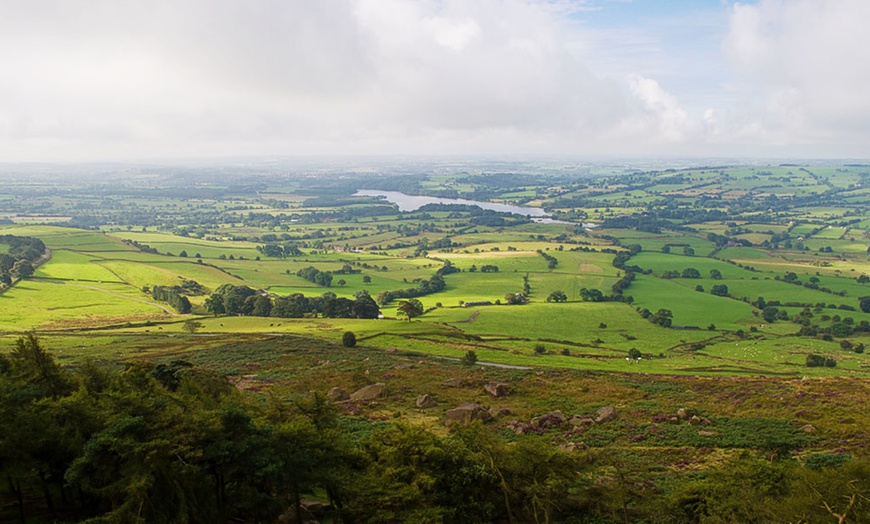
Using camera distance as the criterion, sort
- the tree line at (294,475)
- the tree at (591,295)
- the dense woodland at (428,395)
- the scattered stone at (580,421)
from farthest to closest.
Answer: the tree at (591,295), the scattered stone at (580,421), the dense woodland at (428,395), the tree line at (294,475)

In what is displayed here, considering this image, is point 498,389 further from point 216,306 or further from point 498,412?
Answer: point 216,306

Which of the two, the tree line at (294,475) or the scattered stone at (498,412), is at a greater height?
the tree line at (294,475)

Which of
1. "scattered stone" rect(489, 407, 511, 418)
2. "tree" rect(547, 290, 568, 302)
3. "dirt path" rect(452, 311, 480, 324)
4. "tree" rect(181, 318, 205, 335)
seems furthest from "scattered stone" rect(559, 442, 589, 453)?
"tree" rect(547, 290, 568, 302)

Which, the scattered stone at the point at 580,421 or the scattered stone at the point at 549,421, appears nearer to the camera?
the scattered stone at the point at 549,421

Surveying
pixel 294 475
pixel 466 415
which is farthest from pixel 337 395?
pixel 294 475

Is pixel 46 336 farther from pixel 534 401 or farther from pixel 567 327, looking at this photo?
pixel 567 327

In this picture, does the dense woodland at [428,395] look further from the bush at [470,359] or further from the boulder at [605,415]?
the bush at [470,359]

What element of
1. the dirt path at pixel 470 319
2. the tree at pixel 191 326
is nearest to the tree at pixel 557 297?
the dirt path at pixel 470 319
